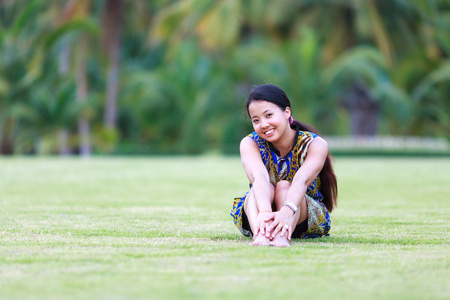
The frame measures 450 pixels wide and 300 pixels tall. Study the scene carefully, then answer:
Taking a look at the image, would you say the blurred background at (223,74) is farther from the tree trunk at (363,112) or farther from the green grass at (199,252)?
the green grass at (199,252)

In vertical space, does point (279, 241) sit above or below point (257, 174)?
Answer: below

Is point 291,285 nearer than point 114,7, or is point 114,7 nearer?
point 291,285

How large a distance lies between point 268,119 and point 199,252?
966 mm

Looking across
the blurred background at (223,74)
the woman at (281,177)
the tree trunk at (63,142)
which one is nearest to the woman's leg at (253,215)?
the woman at (281,177)

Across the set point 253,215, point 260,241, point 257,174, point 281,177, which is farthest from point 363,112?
point 260,241

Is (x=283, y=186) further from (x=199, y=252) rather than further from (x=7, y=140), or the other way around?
(x=7, y=140)

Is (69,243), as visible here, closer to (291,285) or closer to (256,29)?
(291,285)

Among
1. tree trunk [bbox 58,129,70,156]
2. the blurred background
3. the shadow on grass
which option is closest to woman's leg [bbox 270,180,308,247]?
the shadow on grass

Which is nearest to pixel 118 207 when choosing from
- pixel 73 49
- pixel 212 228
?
pixel 212 228

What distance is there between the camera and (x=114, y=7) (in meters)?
24.6

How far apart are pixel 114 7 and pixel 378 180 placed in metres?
16.4

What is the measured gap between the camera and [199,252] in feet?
11.6

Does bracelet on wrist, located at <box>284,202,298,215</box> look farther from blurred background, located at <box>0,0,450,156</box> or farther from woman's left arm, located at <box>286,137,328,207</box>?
blurred background, located at <box>0,0,450,156</box>

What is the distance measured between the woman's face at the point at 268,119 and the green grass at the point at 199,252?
63 cm
